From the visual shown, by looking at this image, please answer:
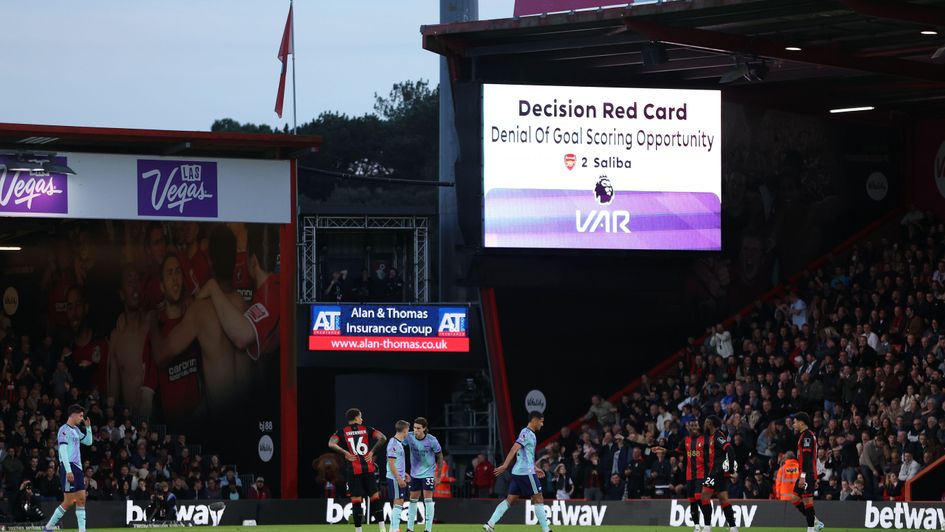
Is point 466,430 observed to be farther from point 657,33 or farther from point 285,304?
point 657,33

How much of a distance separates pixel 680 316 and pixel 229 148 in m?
12.8

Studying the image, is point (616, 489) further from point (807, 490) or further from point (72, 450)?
point (72, 450)

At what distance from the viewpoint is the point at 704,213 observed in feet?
128

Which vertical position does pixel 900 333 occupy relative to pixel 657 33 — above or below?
below

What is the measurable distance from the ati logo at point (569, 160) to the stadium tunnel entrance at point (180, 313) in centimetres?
580

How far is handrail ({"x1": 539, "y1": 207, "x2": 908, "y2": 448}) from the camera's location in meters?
42.5

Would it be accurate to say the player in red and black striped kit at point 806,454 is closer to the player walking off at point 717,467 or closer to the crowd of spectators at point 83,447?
the player walking off at point 717,467

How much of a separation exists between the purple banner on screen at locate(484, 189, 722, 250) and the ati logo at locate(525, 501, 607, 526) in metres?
6.49

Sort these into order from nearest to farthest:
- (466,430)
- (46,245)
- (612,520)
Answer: (612,520) → (46,245) → (466,430)

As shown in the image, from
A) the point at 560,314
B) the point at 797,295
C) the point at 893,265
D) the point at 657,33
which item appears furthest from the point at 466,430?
the point at 657,33

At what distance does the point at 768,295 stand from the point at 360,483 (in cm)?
1866

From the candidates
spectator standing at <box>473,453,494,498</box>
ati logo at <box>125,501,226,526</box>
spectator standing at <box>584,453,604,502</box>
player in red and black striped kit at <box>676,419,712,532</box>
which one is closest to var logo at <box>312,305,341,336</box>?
spectator standing at <box>473,453,494,498</box>

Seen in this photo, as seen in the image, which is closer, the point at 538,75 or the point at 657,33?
the point at 657,33

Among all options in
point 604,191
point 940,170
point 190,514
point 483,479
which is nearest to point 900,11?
point 604,191
